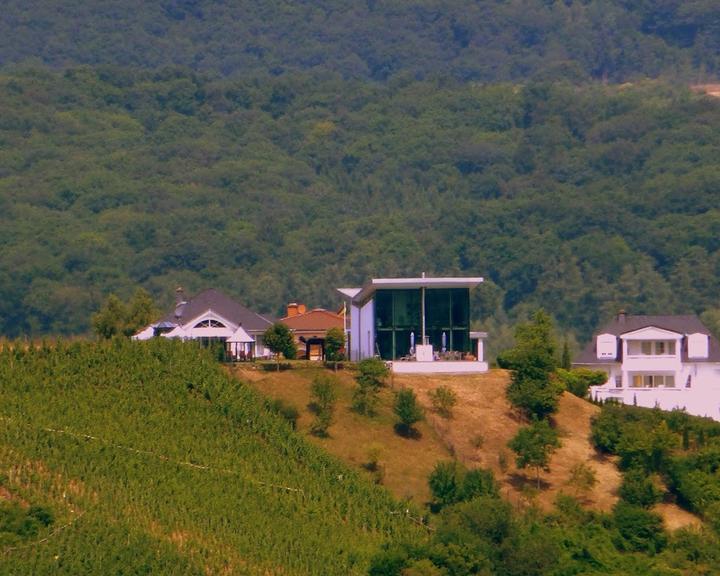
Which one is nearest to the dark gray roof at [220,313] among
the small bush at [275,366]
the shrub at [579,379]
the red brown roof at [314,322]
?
the red brown roof at [314,322]

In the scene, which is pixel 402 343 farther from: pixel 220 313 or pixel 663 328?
pixel 663 328

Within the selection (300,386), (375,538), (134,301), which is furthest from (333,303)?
(375,538)

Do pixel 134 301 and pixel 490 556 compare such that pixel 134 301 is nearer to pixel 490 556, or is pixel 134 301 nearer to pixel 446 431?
pixel 446 431

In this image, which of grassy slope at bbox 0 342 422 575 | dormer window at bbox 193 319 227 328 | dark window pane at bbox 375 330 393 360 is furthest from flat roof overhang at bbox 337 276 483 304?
grassy slope at bbox 0 342 422 575

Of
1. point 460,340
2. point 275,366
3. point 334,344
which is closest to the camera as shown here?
point 275,366

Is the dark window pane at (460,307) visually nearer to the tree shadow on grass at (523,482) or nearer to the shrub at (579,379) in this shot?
the shrub at (579,379)

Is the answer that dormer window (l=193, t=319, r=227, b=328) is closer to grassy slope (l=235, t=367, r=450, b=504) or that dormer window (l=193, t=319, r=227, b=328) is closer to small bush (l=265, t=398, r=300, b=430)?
grassy slope (l=235, t=367, r=450, b=504)

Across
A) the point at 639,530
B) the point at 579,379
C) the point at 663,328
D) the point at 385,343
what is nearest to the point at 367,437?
the point at 385,343
